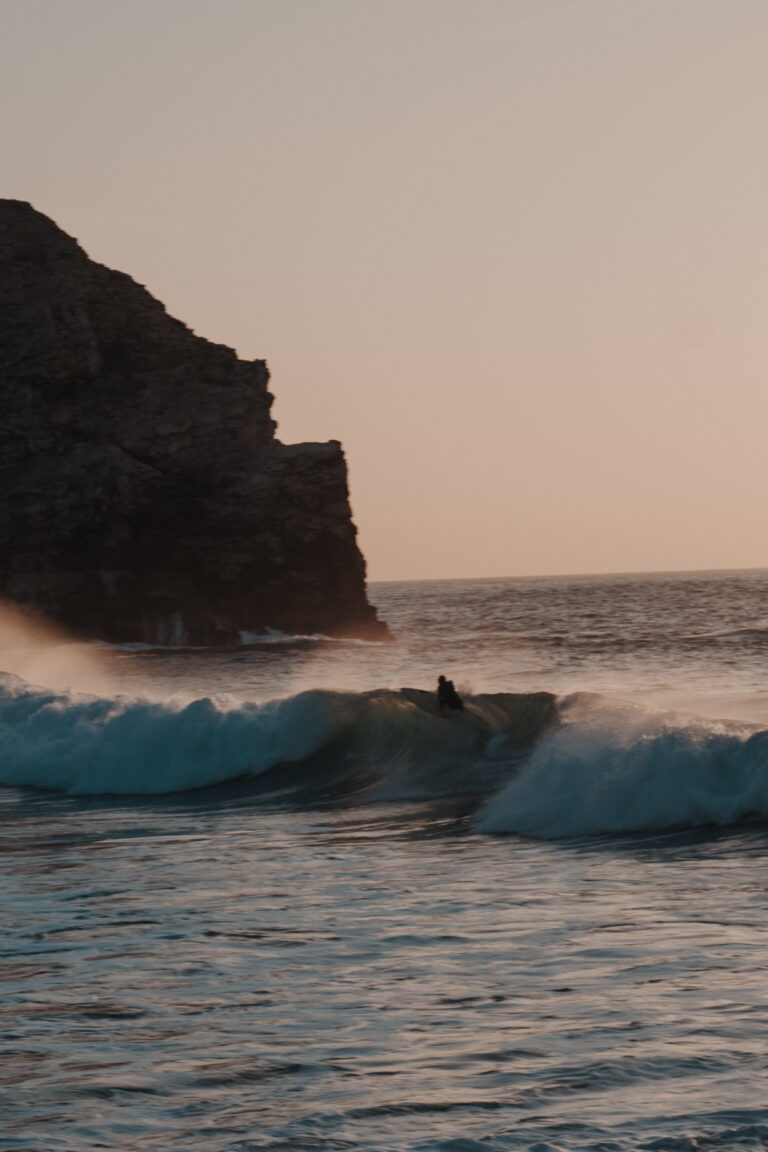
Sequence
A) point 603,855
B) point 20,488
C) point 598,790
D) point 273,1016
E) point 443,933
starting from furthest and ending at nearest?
1. point 20,488
2. point 598,790
3. point 603,855
4. point 443,933
5. point 273,1016

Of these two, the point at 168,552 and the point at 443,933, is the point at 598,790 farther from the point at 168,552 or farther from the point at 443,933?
the point at 168,552

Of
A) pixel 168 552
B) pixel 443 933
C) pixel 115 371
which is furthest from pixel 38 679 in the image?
pixel 443 933

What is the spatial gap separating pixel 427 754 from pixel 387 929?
33.4ft

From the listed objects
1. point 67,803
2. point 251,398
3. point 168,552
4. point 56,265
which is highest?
point 56,265

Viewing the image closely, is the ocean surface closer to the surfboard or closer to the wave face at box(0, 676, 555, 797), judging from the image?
the wave face at box(0, 676, 555, 797)

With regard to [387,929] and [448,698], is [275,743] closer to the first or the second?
[448,698]

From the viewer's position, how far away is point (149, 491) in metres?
70.0

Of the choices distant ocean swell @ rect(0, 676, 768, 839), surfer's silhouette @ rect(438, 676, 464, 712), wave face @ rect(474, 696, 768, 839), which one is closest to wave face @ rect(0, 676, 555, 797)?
distant ocean swell @ rect(0, 676, 768, 839)

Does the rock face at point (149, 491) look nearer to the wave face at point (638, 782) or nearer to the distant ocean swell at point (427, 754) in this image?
the distant ocean swell at point (427, 754)

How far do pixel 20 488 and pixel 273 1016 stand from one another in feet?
210

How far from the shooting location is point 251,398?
74.5m

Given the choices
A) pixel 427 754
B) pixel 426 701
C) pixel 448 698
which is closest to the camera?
pixel 427 754

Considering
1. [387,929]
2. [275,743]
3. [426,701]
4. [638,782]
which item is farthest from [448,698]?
[387,929]

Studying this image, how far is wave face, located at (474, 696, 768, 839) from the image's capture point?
14031mm
